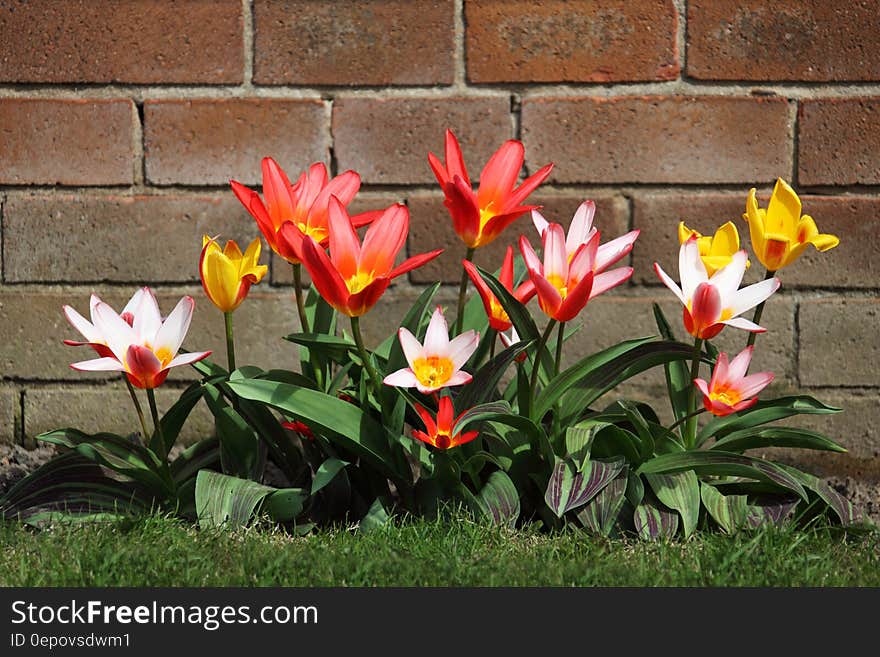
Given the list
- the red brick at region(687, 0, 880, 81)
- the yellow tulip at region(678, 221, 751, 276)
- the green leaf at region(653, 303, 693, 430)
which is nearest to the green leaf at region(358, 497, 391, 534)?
the green leaf at region(653, 303, 693, 430)

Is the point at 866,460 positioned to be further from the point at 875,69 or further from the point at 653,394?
the point at 875,69

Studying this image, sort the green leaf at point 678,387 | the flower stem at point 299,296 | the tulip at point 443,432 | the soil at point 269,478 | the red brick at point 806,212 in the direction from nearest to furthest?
the tulip at point 443,432
the flower stem at point 299,296
the green leaf at point 678,387
the soil at point 269,478
the red brick at point 806,212

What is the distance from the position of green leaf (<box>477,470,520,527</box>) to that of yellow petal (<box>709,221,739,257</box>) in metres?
0.60

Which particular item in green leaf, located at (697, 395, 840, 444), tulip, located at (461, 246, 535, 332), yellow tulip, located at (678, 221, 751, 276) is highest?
yellow tulip, located at (678, 221, 751, 276)

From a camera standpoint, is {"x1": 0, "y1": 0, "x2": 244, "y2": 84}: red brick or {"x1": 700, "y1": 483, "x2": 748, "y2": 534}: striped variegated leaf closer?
{"x1": 700, "y1": 483, "x2": 748, "y2": 534}: striped variegated leaf

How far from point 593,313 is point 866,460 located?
74cm

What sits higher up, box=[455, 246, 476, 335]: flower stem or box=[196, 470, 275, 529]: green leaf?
box=[455, 246, 476, 335]: flower stem

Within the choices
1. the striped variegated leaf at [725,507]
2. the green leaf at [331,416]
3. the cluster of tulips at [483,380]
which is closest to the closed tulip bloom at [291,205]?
the cluster of tulips at [483,380]

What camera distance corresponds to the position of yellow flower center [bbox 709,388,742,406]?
1.92 meters

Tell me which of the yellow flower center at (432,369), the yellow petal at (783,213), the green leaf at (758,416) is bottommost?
the green leaf at (758,416)

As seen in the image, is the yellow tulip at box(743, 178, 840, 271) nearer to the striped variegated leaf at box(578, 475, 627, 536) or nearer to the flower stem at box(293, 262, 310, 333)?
the striped variegated leaf at box(578, 475, 627, 536)

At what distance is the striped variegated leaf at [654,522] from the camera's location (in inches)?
76.9

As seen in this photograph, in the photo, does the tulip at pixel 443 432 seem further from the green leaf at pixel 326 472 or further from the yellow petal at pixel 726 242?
the yellow petal at pixel 726 242

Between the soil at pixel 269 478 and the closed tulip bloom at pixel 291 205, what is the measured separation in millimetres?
652
